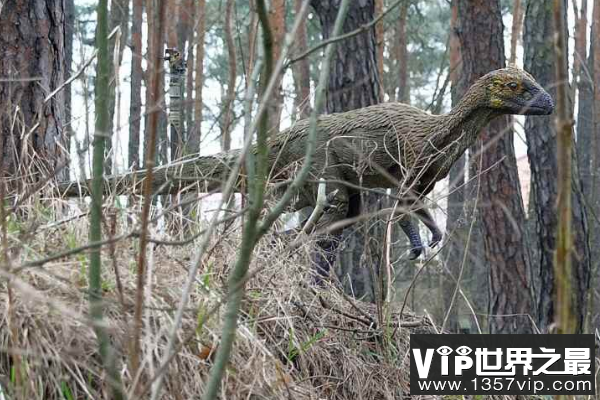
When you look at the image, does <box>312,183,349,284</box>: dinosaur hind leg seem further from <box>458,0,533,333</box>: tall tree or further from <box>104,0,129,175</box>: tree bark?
<box>458,0,533,333</box>: tall tree

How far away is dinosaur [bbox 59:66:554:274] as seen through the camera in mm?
4438

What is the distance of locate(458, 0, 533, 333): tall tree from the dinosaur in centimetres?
286

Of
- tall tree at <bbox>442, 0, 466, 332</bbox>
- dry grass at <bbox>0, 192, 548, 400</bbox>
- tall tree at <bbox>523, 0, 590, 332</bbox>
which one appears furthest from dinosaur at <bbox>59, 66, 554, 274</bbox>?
tall tree at <bbox>442, 0, 466, 332</bbox>

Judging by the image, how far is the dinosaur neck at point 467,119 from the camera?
4500 millimetres

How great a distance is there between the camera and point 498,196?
7605 millimetres

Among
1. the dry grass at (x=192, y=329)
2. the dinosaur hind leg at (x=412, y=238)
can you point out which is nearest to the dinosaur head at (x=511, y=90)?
the dinosaur hind leg at (x=412, y=238)

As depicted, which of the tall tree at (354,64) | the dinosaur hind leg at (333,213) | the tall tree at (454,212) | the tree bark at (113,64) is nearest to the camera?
the tree bark at (113,64)

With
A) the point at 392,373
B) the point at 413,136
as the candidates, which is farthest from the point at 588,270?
the point at 392,373

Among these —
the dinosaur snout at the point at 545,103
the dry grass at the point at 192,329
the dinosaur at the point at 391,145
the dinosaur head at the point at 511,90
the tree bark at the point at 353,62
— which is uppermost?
the tree bark at the point at 353,62

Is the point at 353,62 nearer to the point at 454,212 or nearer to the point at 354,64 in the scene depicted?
the point at 354,64

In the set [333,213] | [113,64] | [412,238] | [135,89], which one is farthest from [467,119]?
[135,89]

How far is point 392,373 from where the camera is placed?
3914mm

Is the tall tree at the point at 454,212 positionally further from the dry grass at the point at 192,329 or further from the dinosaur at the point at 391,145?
the dry grass at the point at 192,329

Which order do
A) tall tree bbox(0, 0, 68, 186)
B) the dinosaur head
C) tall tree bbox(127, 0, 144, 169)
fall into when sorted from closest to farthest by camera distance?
tall tree bbox(0, 0, 68, 186), the dinosaur head, tall tree bbox(127, 0, 144, 169)
